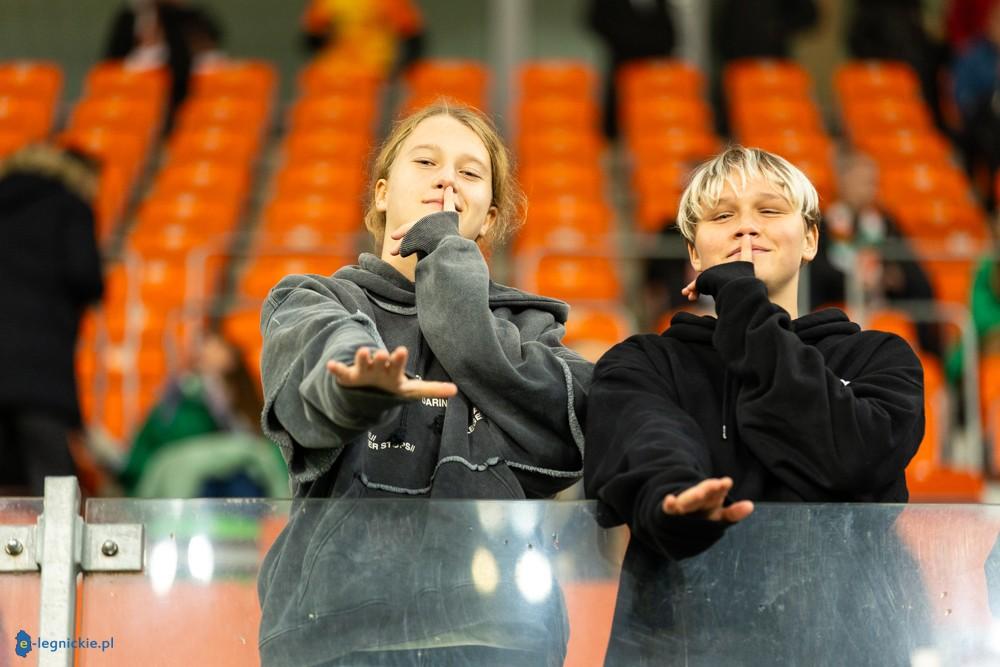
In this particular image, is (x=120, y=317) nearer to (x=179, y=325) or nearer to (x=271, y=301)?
(x=179, y=325)

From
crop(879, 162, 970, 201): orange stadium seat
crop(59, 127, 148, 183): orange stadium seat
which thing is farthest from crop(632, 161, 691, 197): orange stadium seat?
crop(59, 127, 148, 183): orange stadium seat

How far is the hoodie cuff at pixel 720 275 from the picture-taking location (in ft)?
9.37

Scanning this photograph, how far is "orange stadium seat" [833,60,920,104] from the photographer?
12.5 metres

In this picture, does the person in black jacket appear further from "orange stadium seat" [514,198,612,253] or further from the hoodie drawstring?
"orange stadium seat" [514,198,612,253]

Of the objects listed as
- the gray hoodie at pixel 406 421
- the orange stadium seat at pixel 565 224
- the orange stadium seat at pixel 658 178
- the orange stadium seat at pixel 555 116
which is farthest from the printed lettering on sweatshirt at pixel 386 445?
the orange stadium seat at pixel 555 116

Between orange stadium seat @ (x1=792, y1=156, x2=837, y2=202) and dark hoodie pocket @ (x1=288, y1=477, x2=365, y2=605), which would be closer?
dark hoodie pocket @ (x1=288, y1=477, x2=365, y2=605)

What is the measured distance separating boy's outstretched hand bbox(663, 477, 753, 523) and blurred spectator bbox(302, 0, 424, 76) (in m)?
10.5

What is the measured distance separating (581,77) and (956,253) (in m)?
4.68

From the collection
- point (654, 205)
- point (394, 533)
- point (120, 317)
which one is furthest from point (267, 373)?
point (654, 205)

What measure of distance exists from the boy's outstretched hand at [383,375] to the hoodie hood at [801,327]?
0.58m

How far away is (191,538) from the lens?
2.60 m

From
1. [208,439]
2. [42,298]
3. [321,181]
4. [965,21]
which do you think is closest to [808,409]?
[42,298]

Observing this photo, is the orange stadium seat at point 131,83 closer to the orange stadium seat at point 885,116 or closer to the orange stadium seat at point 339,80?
the orange stadium seat at point 339,80

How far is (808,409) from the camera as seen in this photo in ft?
8.71
